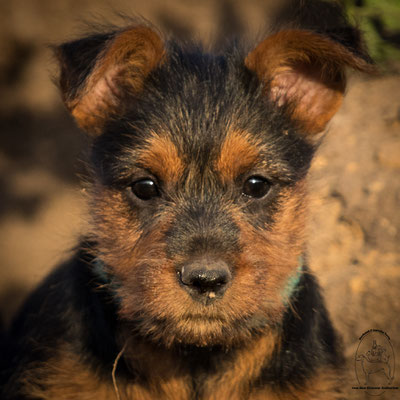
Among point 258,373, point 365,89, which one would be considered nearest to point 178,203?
point 258,373

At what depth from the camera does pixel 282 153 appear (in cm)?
297

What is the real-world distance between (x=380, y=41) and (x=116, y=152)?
4300 mm

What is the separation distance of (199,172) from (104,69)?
0.75 meters

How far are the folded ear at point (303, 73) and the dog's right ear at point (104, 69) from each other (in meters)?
0.61

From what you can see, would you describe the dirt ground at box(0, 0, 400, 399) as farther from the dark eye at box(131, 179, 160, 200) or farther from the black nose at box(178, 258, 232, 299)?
the black nose at box(178, 258, 232, 299)

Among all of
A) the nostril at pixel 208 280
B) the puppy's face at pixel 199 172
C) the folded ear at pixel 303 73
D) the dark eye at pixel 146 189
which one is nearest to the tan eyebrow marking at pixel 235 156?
the puppy's face at pixel 199 172

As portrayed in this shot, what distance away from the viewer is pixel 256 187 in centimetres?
291

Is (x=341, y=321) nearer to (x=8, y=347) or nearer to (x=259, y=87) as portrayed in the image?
(x=259, y=87)

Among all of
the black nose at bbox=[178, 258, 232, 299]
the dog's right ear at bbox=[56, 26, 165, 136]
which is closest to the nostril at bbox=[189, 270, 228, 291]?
the black nose at bbox=[178, 258, 232, 299]

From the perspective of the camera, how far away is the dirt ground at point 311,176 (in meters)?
4.57

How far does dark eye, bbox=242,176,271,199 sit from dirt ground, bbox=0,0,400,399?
0.56 meters

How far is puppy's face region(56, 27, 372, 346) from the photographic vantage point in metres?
2.51

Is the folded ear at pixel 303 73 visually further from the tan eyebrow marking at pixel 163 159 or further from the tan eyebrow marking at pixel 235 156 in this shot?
the tan eyebrow marking at pixel 163 159

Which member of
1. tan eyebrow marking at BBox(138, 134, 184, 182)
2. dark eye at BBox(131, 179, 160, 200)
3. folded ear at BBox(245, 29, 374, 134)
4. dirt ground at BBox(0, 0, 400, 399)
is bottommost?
dirt ground at BBox(0, 0, 400, 399)
